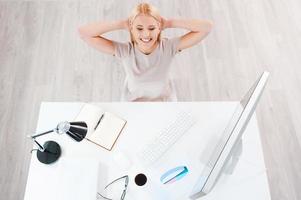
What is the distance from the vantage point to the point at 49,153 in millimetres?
1562

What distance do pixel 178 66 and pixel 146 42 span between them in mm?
1197

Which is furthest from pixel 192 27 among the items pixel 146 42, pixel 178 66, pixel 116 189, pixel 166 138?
pixel 178 66

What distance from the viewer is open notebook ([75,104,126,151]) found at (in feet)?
5.37

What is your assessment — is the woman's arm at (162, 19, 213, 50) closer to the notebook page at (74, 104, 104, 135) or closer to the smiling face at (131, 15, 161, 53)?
the smiling face at (131, 15, 161, 53)

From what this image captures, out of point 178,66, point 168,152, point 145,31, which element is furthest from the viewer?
Result: point 178,66

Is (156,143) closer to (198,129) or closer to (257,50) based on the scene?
(198,129)

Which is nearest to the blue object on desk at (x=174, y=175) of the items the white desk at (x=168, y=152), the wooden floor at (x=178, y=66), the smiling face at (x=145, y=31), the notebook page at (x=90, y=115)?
the white desk at (x=168, y=152)

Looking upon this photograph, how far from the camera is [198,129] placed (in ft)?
5.51

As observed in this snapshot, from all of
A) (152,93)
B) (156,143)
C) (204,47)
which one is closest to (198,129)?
(156,143)

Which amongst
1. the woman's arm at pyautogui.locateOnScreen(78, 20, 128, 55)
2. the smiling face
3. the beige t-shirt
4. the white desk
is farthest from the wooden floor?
the smiling face

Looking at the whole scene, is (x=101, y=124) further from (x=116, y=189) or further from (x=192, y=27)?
(x=192, y=27)

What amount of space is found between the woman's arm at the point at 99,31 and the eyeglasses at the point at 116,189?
629 millimetres

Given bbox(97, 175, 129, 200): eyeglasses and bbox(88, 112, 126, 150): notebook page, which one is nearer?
bbox(97, 175, 129, 200): eyeglasses

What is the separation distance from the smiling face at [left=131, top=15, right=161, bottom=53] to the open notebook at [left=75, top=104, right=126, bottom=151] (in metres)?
0.39
